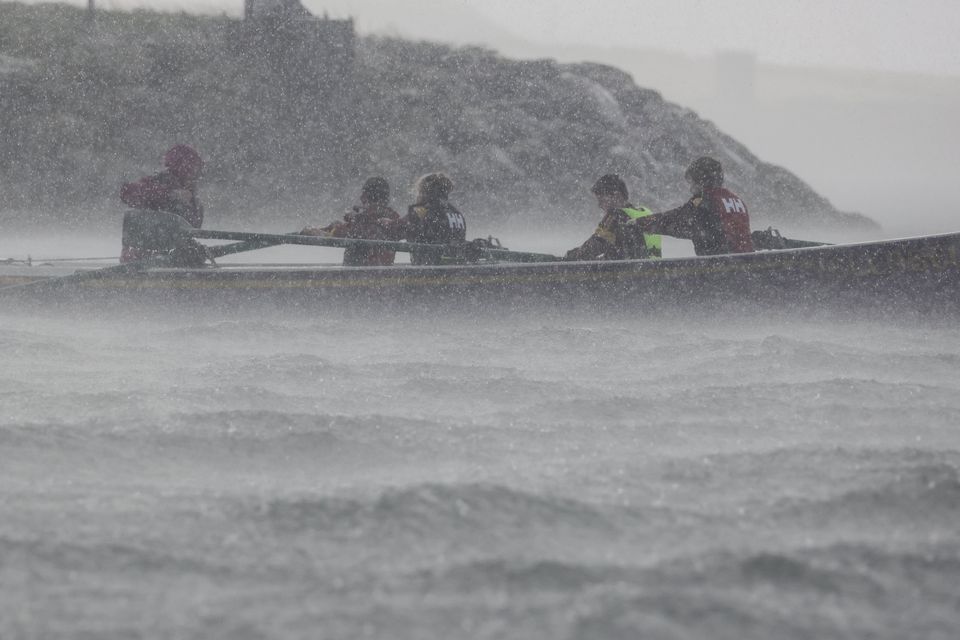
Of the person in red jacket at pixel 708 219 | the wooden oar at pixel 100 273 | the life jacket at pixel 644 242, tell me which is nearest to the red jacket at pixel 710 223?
the person in red jacket at pixel 708 219

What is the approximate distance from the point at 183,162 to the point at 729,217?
16.6ft

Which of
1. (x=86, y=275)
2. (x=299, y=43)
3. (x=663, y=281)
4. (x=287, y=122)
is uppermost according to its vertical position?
(x=299, y=43)

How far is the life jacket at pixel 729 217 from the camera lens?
8.33 meters

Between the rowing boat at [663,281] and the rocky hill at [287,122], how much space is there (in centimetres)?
2505

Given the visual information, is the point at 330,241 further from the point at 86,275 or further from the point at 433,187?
the point at 86,275

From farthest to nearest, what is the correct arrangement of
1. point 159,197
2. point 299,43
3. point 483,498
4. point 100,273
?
point 299,43, point 159,197, point 100,273, point 483,498

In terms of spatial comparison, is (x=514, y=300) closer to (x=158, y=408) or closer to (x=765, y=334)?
(x=765, y=334)

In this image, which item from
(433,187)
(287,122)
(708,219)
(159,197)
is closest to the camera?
(708,219)

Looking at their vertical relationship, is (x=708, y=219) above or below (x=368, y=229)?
above

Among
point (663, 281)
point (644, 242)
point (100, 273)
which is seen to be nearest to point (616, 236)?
point (644, 242)

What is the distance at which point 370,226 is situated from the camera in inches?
364

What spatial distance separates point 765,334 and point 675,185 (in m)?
35.0

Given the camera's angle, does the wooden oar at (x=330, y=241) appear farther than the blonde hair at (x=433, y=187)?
No

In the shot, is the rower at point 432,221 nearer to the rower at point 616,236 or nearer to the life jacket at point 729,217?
the rower at point 616,236
